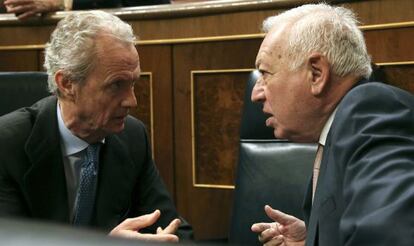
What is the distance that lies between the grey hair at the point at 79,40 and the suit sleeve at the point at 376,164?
964mm

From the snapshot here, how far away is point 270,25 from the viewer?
143cm

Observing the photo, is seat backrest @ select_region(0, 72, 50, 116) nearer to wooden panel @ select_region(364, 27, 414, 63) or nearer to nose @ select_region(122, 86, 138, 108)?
nose @ select_region(122, 86, 138, 108)

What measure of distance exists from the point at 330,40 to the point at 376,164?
19.7 inches

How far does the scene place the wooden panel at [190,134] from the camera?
254 centimetres

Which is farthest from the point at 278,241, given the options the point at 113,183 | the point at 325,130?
the point at 113,183

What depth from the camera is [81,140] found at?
1852 mm

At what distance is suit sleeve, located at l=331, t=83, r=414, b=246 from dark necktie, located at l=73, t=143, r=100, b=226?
37.6 inches

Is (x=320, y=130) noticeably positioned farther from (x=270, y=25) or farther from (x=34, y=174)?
(x=34, y=174)

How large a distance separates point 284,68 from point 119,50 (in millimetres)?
595

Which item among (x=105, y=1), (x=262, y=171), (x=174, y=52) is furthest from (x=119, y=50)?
(x=105, y=1)

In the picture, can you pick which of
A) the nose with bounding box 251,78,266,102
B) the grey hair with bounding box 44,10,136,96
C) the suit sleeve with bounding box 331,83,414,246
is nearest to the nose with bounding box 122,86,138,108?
the grey hair with bounding box 44,10,136,96

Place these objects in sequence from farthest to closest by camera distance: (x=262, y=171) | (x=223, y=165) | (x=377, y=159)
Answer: (x=223, y=165) < (x=262, y=171) < (x=377, y=159)

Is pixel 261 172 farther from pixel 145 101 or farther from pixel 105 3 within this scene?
pixel 105 3

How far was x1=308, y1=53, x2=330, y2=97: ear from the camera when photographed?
4.33ft
